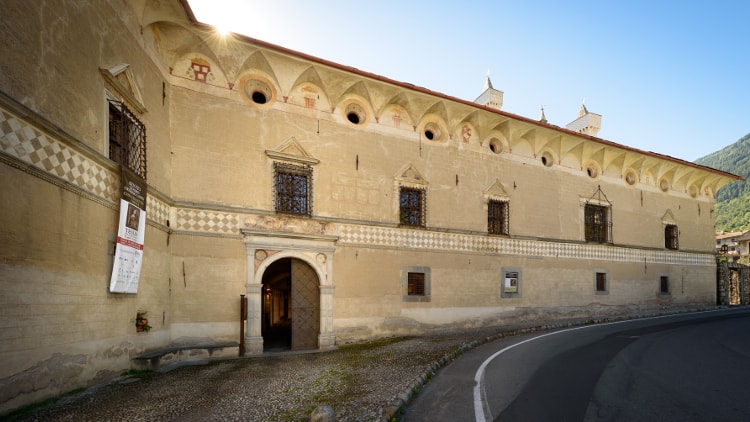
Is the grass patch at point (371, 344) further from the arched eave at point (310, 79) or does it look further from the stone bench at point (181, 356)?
the arched eave at point (310, 79)

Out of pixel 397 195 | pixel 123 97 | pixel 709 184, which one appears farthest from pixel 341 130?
pixel 709 184

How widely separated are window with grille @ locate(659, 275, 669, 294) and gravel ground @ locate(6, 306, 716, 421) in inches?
625

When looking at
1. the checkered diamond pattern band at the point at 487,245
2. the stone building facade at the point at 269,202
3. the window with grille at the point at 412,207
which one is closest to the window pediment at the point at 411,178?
the stone building facade at the point at 269,202

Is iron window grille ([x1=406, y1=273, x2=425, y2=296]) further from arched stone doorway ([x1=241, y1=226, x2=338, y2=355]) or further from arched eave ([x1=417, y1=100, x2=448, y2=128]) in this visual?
arched eave ([x1=417, y1=100, x2=448, y2=128])

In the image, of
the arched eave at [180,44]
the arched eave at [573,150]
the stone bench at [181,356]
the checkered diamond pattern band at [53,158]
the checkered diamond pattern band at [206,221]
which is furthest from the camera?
the arched eave at [573,150]

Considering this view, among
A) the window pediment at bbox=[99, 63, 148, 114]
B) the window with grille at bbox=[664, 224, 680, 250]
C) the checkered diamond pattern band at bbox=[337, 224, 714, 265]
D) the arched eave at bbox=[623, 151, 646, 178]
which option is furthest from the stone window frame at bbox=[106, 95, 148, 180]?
the window with grille at bbox=[664, 224, 680, 250]

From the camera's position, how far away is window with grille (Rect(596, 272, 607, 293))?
731 inches

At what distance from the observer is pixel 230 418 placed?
557cm

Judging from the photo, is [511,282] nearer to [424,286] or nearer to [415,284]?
[424,286]

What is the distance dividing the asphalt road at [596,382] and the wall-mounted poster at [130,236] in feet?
20.2

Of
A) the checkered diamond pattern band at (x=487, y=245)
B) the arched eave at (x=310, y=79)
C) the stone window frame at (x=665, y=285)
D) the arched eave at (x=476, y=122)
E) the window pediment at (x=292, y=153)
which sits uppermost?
the arched eave at (x=310, y=79)

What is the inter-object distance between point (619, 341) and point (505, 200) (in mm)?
6778

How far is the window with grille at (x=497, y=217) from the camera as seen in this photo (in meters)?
16.0

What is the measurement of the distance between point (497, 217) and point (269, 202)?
922 centimetres
